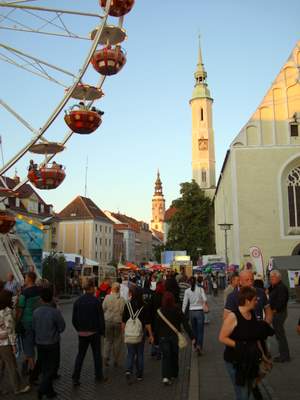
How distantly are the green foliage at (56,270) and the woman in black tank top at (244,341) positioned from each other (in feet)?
90.7

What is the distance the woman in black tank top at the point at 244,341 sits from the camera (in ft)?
17.4

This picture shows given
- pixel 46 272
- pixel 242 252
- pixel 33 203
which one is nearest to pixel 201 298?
pixel 46 272

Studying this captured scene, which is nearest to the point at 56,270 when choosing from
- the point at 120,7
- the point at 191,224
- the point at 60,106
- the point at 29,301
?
the point at 60,106

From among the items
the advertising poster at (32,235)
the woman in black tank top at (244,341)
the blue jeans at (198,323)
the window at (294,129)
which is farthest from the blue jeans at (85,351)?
the window at (294,129)

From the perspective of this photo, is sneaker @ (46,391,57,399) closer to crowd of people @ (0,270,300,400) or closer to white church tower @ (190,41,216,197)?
crowd of people @ (0,270,300,400)

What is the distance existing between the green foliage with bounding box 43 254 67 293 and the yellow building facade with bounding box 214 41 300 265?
43.6ft

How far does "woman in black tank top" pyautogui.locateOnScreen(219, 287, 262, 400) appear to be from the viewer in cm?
529

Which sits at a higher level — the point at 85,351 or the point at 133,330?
the point at 133,330

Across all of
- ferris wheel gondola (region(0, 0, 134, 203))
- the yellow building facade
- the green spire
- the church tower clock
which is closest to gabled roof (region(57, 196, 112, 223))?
the green spire

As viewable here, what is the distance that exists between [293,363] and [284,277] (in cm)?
1893

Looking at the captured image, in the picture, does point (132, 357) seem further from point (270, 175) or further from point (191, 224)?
point (191, 224)

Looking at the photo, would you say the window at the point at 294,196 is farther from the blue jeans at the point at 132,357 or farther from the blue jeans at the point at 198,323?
the blue jeans at the point at 132,357

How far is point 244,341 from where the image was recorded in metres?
5.31

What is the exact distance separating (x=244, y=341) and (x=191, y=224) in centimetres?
6138
